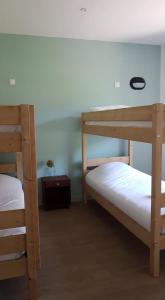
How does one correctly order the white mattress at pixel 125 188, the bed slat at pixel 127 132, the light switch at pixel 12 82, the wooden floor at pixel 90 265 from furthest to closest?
the light switch at pixel 12 82
the white mattress at pixel 125 188
the bed slat at pixel 127 132
the wooden floor at pixel 90 265

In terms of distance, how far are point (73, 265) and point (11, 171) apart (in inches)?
64.3

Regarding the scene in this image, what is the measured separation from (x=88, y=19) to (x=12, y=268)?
2.62 m

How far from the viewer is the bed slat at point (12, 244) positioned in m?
1.66

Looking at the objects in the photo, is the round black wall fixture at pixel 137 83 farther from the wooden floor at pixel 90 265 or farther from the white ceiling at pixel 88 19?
the wooden floor at pixel 90 265

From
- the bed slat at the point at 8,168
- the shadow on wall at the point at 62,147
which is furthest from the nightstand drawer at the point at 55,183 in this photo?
the bed slat at the point at 8,168

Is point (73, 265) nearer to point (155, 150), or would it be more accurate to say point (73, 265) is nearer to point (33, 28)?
point (155, 150)

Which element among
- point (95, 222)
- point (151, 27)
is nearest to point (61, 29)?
point (151, 27)

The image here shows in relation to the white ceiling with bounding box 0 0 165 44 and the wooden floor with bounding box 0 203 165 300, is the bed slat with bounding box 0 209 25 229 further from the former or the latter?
the white ceiling with bounding box 0 0 165 44

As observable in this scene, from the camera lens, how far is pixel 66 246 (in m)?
2.57

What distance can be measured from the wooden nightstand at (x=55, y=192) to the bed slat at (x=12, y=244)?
5.80ft

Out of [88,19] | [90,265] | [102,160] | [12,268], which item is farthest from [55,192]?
[88,19]

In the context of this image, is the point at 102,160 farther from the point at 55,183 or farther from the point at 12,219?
the point at 12,219

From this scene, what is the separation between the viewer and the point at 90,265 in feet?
7.30

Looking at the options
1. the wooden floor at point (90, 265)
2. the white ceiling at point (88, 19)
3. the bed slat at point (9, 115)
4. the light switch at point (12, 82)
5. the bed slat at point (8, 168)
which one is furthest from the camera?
the light switch at point (12, 82)
